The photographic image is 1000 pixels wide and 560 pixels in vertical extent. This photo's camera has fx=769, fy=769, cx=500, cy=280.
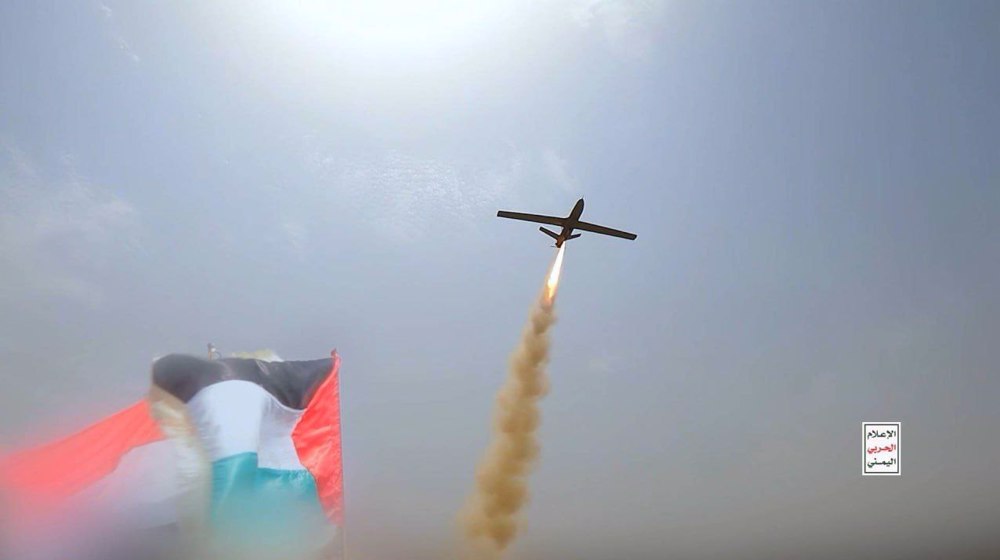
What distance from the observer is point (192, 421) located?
31359 millimetres

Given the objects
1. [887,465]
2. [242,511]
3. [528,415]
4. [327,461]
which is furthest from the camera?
[887,465]

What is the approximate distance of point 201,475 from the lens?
30.6 meters

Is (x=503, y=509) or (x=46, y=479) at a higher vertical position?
(x=46, y=479)

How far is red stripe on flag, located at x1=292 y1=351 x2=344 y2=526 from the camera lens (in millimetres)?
34656

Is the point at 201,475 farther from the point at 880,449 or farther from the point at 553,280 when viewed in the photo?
the point at 880,449

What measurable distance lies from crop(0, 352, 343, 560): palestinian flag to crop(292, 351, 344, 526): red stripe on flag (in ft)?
0.17

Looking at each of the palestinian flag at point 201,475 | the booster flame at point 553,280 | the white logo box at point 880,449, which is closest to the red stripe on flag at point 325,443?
the palestinian flag at point 201,475

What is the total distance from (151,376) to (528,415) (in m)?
40.2

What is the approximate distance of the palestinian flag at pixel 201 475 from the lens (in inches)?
1168

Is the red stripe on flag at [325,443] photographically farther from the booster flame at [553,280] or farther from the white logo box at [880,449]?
the white logo box at [880,449]

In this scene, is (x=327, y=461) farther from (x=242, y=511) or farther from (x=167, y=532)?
(x=167, y=532)

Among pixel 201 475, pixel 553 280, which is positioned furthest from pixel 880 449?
pixel 201 475

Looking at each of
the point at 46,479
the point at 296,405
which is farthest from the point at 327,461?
the point at 46,479

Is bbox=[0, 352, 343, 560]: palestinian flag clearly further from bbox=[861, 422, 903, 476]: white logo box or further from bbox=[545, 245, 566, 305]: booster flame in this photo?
bbox=[861, 422, 903, 476]: white logo box
